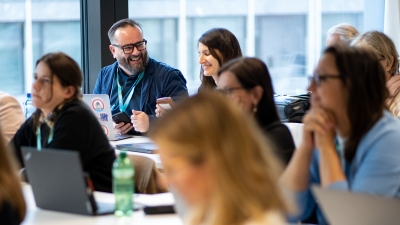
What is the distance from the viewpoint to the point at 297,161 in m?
2.39

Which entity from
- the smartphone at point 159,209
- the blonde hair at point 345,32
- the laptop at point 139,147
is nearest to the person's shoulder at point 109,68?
the laptop at point 139,147

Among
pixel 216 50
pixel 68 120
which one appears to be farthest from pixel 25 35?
pixel 68 120

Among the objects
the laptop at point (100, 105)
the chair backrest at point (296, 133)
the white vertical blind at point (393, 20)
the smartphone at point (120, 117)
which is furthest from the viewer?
the white vertical blind at point (393, 20)

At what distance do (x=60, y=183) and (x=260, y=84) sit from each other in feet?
2.83

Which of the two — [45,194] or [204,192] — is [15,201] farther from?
[204,192]

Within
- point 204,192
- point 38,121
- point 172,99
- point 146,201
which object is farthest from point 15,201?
point 172,99

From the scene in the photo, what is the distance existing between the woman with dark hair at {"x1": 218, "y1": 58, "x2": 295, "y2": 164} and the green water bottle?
499mm

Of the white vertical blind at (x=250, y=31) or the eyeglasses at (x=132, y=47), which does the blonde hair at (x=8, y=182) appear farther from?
the white vertical blind at (x=250, y=31)

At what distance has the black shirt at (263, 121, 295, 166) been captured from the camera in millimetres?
2654

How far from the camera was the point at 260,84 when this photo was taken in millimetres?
→ 2695

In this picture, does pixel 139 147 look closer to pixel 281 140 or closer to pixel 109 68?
pixel 109 68

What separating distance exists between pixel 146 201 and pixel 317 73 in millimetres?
888

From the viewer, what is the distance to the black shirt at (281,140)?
2654 millimetres

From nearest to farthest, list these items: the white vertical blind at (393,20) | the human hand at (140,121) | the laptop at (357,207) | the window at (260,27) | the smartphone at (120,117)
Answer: the laptop at (357,207) → the human hand at (140,121) → the smartphone at (120,117) → the window at (260,27) → the white vertical blind at (393,20)
